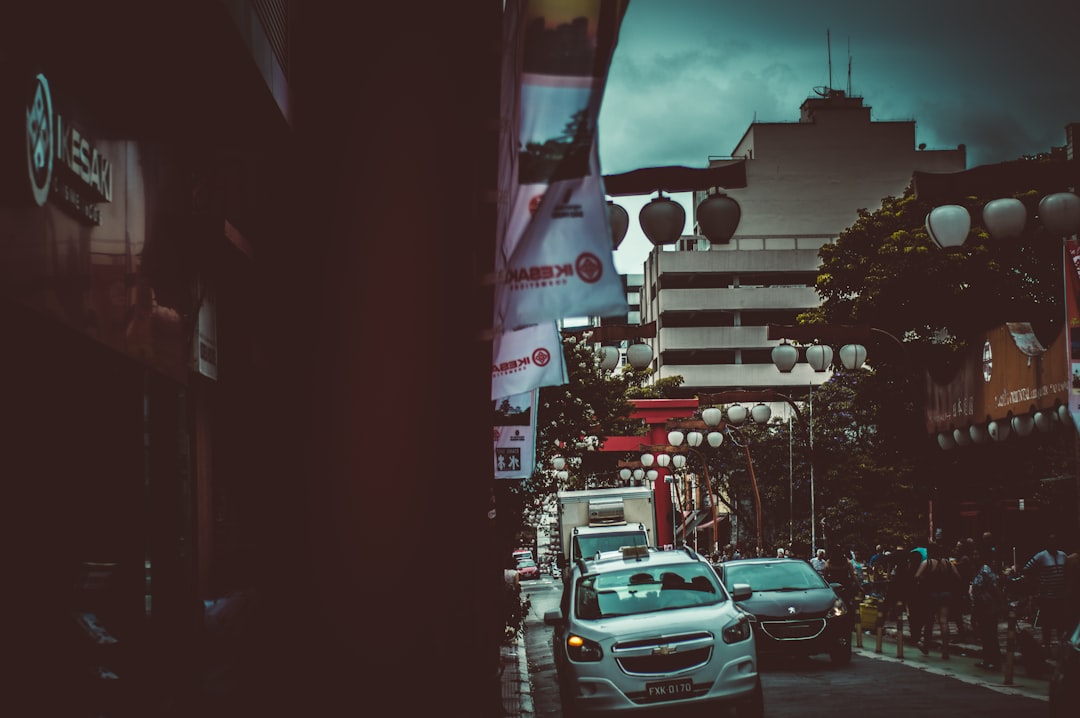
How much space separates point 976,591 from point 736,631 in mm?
7203

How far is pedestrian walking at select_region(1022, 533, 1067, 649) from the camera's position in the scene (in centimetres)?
2042

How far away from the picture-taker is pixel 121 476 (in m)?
9.30

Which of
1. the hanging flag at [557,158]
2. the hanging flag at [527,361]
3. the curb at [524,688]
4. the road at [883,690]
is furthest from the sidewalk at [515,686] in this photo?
the hanging flag at [557,158]

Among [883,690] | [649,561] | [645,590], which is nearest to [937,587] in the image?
[883,690]

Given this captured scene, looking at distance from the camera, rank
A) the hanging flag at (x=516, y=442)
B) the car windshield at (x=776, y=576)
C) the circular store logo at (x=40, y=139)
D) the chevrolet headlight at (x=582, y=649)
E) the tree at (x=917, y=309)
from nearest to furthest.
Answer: the circular store logo at (x=40, y=139) < the chevrolet headlight at (x=582, y=649) < the hanging flag at (x=516, y=442) < the car windshield at (x=776, y=576) < the tree at (x=917, y=309)

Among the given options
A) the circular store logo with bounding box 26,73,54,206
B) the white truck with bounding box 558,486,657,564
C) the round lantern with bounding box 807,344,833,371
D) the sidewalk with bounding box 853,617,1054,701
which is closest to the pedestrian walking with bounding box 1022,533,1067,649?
the sidewalk with bounding box 853,617,1054,701

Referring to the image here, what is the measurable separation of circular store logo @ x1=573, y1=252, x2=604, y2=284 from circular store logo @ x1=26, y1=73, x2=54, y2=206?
2687mm

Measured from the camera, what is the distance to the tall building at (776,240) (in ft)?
339

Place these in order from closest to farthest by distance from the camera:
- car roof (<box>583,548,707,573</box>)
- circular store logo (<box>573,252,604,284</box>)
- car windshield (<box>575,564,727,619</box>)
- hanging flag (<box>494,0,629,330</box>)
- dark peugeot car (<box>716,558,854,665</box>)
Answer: hanging flag (<box>494,0,629,330</box>) < circular store logo (<box>573,252,604,284</box>) < car windshield (<box>575,564,727,619</box>) < car roof (<box>583,548,707,573</box>) < dark peugeot car (<box>716,558,854,665</box>)

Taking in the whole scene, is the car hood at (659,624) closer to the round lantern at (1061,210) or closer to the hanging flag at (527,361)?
the hanging flag at (527,361)

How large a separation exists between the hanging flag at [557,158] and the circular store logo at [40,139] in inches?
92.3

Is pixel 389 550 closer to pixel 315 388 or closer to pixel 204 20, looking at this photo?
pixel 315 388

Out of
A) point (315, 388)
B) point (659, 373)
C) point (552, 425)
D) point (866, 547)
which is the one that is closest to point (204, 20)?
point (315, 388)

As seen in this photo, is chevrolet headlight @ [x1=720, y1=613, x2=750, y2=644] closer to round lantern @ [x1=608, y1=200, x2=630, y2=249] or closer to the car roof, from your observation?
the car roof
